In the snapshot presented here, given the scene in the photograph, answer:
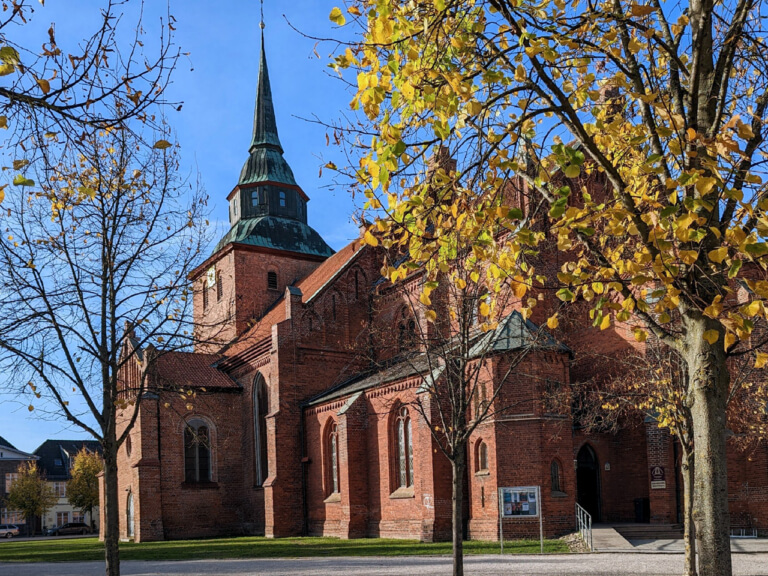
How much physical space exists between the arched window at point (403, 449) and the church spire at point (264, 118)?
881 inches

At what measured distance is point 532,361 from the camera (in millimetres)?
22891

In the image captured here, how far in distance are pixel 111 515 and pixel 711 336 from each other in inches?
387

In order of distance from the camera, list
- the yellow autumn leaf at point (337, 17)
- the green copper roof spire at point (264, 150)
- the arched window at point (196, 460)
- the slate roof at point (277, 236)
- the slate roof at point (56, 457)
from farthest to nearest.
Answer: the slate roof at point (56, 457) → the green copper roof spire at point (264, 150) → the slate roof at point (277, 236) → the arched window at point (196, 460) → the yellow autumn leaf at point (337, 17)

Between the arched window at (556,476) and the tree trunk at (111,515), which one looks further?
the arched window at (556,476)

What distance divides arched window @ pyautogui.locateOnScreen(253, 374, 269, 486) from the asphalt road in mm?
12871

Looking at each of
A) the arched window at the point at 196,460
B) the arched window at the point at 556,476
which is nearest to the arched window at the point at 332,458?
the arched window at the point at 196,460

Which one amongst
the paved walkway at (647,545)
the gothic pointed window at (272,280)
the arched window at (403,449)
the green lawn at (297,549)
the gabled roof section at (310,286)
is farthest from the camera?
the gothic pointed window at (272,280)

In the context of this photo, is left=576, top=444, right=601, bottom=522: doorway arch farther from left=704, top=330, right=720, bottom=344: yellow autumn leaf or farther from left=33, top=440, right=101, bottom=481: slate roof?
left=33, top=440, right=101, bottom=481: slate roof

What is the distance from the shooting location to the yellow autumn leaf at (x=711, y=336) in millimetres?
5285

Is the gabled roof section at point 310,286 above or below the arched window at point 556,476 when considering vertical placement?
above

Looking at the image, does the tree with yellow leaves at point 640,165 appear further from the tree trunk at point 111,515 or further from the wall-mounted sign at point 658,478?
the wall-mounted sign at point 658,478

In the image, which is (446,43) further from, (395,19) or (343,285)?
(343,285)

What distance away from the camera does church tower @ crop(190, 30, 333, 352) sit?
39.5m

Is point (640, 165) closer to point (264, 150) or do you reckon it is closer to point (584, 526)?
point (584, 526)
